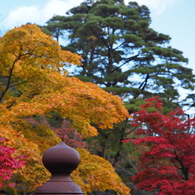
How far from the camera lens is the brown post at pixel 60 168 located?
1809 mm

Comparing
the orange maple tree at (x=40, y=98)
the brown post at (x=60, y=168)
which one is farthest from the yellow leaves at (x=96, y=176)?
the brown post at (x=60, y=168)

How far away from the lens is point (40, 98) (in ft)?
26.5

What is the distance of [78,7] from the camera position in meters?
24.6

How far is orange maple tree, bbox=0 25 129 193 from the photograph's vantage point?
7.29 meters

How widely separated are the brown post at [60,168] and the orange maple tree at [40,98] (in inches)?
195

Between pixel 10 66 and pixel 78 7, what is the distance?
16341 millimetres

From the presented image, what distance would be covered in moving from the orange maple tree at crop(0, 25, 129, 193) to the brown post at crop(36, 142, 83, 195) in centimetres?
496

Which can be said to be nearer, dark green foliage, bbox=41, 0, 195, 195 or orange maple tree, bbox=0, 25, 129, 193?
orange maple tree, bbox=0, 25, 129, 193

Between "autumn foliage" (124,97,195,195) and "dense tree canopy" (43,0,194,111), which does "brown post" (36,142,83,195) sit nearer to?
"autumn foliage" (124,97,195,195)

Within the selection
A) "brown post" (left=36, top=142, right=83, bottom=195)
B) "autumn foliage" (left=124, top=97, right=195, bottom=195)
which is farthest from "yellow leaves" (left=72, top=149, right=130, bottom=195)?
"brown post" (left=36, top=142, right=83, bottom=195)

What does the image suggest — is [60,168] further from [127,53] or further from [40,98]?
[127,53]

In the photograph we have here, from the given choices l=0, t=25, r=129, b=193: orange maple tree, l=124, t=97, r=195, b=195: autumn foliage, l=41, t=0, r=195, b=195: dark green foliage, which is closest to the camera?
l=0, t=25, r=129, b=193: orange maple tree

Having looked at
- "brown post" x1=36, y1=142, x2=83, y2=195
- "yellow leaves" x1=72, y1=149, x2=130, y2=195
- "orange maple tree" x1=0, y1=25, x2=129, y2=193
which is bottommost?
"yellow leaves" x1=72, y1=149, x2=130, y2=195

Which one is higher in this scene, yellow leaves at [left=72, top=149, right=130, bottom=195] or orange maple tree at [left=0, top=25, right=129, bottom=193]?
orange maple tree at [left=0, top=25, right=129, bottom=193]
